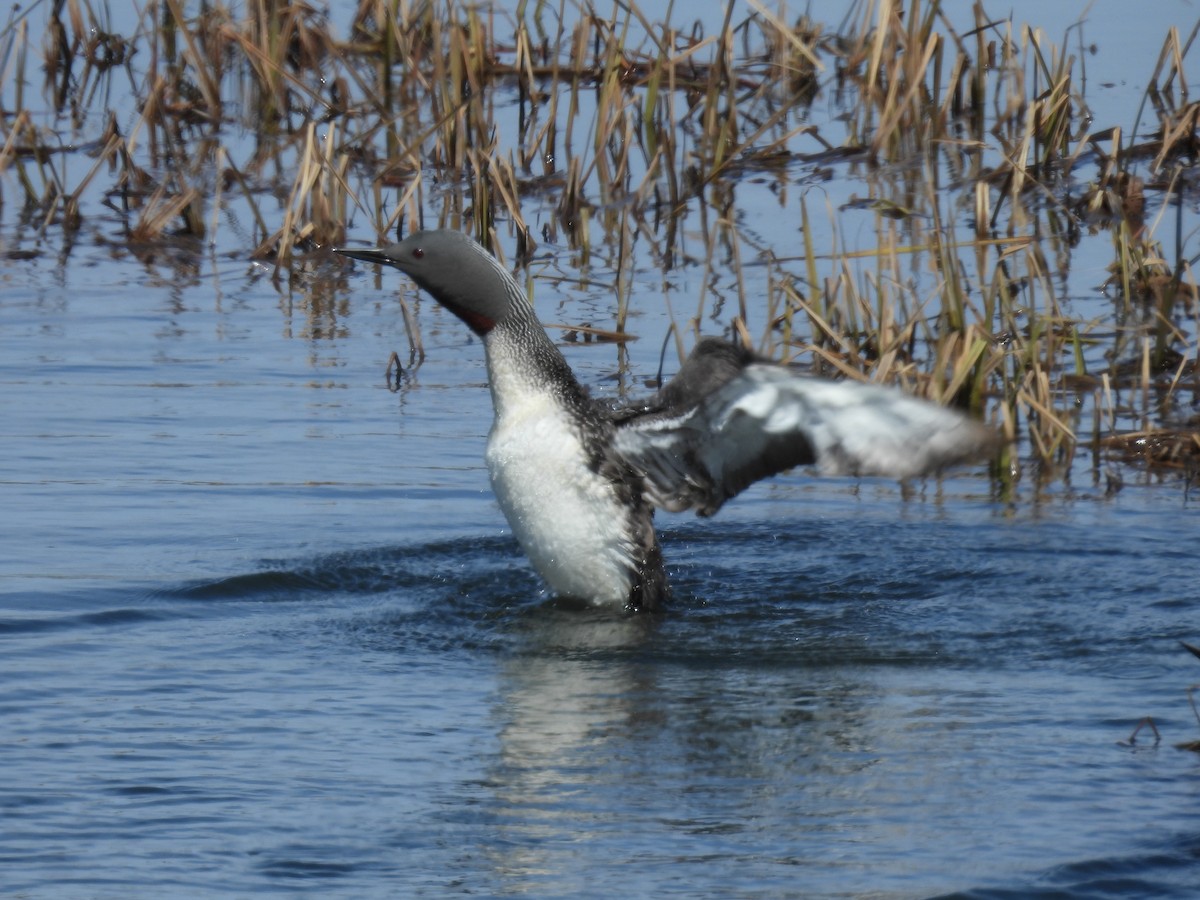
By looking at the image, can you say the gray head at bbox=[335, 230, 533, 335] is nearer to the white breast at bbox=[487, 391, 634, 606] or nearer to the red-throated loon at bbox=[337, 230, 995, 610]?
the red-throated loon at bbox=[337, 230, 995, 610]

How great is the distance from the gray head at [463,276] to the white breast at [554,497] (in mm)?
269

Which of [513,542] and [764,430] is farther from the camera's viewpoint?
[513,542]

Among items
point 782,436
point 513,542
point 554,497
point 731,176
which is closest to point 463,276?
point 554,497

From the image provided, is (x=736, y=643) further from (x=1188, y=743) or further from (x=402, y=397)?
(x=402, y=397)

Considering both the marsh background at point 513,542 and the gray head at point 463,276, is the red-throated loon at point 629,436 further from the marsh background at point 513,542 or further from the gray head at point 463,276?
the marsh background at point 513,542

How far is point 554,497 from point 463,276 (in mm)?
701

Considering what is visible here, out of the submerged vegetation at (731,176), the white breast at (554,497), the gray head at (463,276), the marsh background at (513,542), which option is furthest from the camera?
the submerged vegetation at (731,176)

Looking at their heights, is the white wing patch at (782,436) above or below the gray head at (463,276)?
below

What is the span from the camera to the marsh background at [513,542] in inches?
160

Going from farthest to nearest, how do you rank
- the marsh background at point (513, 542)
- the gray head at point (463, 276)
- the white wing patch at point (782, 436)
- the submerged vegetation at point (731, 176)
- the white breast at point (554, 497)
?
the submerged vegetation at point (731, 176)
the gray head at point (463, 276)
the white breast at point (554, 497)
the white wing patch at point (782, 436)
the marsh background at point (513, 542)

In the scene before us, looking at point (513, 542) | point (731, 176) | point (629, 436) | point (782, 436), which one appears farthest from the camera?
point (731, 176)

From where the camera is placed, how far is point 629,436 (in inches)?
220

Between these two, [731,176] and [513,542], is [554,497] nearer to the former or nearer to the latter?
[513,542]

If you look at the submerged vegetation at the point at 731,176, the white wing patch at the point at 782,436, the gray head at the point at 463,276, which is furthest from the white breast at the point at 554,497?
the submerged vegetation at the point at 731,176
